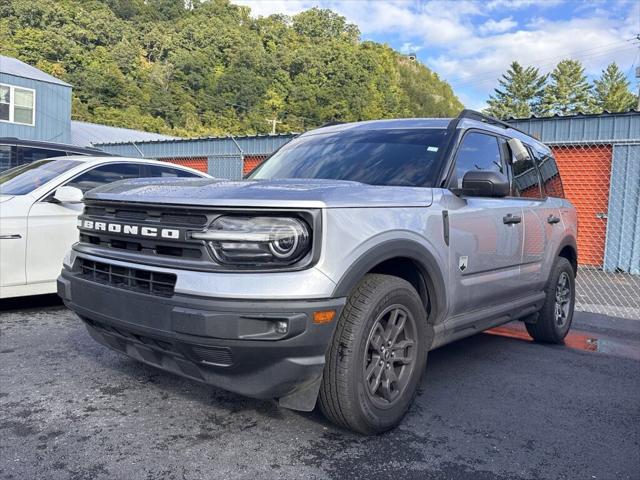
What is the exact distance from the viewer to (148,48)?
66.1 meters

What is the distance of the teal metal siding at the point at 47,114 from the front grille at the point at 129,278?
24.9 metres

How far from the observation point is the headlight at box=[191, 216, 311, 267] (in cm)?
245

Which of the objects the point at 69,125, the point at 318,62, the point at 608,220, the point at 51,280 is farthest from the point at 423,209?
the point at 318,62

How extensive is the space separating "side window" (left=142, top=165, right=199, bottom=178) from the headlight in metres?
4.16

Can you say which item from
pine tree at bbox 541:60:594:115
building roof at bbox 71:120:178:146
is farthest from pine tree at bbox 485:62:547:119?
building roof at bbox 71:120:178:146

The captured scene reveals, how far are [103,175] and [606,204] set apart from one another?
946cm

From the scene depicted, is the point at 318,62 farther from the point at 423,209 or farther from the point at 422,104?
the point at 423,209

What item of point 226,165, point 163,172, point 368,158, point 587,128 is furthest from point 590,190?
point 226,165

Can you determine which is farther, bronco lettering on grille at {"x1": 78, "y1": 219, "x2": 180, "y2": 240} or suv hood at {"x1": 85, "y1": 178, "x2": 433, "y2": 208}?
bronco lettering on grille at {"x1": 78, "y1": 219, "x2": 180, "y2": 240}

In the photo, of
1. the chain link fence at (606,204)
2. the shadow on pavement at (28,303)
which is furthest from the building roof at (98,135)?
the shadow on pavement at (28,303)

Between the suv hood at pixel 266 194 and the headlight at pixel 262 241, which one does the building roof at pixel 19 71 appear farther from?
the headlight at pixel 262 241

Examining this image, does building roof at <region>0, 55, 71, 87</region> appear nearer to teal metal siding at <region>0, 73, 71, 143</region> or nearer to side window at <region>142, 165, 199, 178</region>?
teal metal siding at <region>0, 73, 71, 143</region>

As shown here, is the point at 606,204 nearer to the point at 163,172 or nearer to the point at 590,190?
the point at 590,190

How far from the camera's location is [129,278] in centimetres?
274
